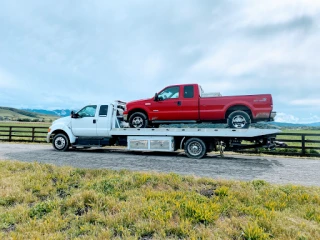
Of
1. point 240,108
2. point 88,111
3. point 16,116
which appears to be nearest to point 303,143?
point 240,108

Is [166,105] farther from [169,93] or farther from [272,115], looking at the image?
[272,115]

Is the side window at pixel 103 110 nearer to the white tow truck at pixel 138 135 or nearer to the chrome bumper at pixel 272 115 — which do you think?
the white tow truck at pixel 138 135

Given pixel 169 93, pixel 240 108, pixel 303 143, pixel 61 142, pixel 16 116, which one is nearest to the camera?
pixel 240 108

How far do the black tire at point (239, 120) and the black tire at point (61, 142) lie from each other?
7395mm

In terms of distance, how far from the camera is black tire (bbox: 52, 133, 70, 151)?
9.97 m

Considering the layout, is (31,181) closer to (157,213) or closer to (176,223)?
(157,213)

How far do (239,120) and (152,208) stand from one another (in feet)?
17.4

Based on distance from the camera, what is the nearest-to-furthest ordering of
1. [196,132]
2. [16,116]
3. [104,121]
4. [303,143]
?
[196,132] → [104,121] → [303,143] → [16,116]

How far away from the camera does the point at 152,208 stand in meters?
3.45

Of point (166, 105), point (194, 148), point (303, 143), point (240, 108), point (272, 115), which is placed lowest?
point (194, 148)

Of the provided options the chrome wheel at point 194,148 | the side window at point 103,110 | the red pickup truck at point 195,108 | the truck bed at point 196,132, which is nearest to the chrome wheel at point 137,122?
the red pickup truck at point 195,108

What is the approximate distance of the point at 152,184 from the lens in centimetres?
459

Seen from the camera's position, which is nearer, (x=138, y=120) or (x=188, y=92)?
(x=188, y=92)

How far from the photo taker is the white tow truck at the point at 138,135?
7745 mm
